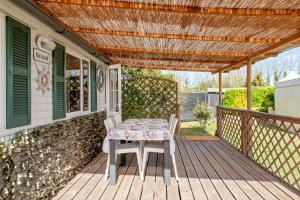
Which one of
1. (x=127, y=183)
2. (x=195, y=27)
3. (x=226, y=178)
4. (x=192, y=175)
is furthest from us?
(x=192, y=175)

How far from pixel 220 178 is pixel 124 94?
17.2 feet

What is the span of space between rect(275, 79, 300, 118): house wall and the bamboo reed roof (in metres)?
6.03

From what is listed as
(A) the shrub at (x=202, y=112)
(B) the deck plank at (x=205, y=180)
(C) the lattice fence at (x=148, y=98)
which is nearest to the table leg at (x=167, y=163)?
(B) the deck plank at (x=205, y=180)

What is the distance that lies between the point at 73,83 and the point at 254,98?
12795mm

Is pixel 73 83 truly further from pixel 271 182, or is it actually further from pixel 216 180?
pixel 271 182

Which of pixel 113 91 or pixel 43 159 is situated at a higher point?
pixel 113 91

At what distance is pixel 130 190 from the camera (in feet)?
11.7

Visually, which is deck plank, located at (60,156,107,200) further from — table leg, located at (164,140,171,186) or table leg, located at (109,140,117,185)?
table leg, located at (164,140,171,186)

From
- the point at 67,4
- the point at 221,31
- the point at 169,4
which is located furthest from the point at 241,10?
the point at 67,4

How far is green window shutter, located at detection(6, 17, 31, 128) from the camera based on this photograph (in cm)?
259

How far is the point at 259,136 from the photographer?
5.52 metres

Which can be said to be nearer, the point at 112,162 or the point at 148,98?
the point at 112,162

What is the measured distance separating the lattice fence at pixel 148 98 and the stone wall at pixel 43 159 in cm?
389

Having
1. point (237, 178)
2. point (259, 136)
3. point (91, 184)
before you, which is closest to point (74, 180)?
point (91, 184)
